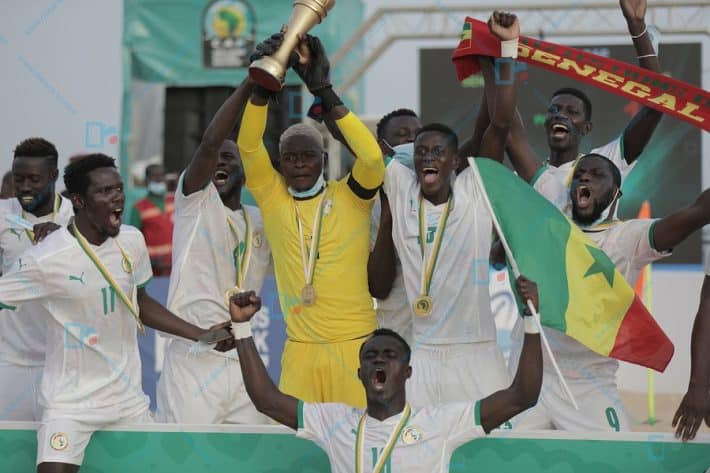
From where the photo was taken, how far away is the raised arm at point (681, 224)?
18.8 ft

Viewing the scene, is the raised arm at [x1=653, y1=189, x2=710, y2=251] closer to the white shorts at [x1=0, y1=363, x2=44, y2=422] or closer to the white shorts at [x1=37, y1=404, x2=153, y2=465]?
the white shorts at [x1=37, y1=404, x2=153, y2=465]

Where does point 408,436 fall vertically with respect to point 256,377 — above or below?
below

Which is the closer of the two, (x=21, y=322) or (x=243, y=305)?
(x=243, y=305)

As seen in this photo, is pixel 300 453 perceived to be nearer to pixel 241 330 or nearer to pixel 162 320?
pixel 241 330

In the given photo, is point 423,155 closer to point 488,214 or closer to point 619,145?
point 488,214

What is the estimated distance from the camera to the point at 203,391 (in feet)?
22.2

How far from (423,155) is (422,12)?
10.3m

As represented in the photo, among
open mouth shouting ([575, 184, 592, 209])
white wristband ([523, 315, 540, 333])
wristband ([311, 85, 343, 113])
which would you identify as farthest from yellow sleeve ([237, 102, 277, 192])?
white wristband ([523, 315, 540, 333])

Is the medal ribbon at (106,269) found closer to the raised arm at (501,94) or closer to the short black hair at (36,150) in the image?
the short black hair at (36,150)

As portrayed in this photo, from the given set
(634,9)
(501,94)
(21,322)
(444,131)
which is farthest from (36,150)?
(634,9)

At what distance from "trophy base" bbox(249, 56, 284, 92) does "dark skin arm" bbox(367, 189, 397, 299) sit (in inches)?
39.7

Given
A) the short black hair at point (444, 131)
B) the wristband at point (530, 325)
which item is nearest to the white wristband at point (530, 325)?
the wristband at point (530, 325)

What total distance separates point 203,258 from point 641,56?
8.39ft

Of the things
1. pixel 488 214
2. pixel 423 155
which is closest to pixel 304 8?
pixel 423 155
